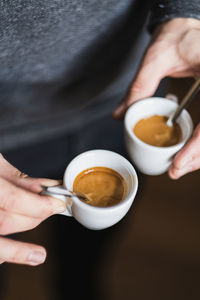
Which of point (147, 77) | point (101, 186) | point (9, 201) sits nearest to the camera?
point (9, 201)

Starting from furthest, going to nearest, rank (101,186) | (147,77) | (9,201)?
(147,77), (101,186), (9,201)

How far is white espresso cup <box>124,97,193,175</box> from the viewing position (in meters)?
0.81

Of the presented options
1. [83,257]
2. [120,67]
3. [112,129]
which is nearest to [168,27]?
[120,67]

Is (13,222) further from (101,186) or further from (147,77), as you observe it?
(147,77)

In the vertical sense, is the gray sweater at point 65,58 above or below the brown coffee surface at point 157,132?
above

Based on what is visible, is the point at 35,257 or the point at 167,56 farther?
the point at 167,56

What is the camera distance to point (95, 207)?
2.18ft

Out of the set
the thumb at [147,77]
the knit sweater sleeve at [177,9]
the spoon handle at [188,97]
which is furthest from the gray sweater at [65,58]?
the spoon handle at [188,97]

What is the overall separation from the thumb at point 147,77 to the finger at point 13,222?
0.44 m

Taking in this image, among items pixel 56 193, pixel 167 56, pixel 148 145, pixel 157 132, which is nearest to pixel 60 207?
pixel 56 193

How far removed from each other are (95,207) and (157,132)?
0.35m

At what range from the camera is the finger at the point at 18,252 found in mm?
674

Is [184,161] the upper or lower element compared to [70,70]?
lower

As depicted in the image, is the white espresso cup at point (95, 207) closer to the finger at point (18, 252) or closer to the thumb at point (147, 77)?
the finger at point (18, 252)
